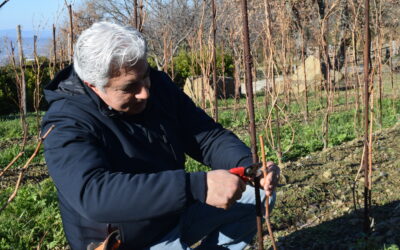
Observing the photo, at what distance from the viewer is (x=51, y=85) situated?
1.98m

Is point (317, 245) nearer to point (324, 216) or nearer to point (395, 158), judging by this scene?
point (324, 216)

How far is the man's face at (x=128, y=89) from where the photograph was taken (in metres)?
1.80

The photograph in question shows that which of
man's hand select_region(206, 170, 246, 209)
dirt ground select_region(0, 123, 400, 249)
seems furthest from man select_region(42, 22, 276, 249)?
dirt ground select_region(0, 123, 400, 249)

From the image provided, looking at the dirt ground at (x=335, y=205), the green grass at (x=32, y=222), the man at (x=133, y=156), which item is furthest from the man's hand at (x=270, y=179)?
the green grass at (x=32, y=222)

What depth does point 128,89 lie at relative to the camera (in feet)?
6.03

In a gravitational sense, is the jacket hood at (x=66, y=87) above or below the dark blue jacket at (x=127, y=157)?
above

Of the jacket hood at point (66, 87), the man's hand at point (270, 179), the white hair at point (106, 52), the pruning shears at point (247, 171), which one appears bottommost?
the man's hand at point (270, 179)

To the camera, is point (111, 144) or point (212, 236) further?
point (212, 236)

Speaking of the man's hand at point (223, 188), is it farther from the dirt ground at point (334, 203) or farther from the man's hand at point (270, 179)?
the dirt ground at point (334, 203)

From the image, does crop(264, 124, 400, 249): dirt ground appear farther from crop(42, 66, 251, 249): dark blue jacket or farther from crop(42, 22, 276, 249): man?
crop(42, 66, 251, 249): dark blue jacket

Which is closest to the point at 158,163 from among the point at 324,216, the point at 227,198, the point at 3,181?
the point at 227,198

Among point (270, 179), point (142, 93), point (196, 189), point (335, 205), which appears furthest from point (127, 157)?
point (335, 205)

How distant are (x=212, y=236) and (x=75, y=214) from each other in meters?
0.77

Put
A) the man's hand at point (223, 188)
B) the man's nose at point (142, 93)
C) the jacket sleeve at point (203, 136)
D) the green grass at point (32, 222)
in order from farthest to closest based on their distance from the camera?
the green grass at point (32, 222), the jacket sleeve at point (203, 136), the man's nose at point (142, 93), the man's hand at point (223, 188)
